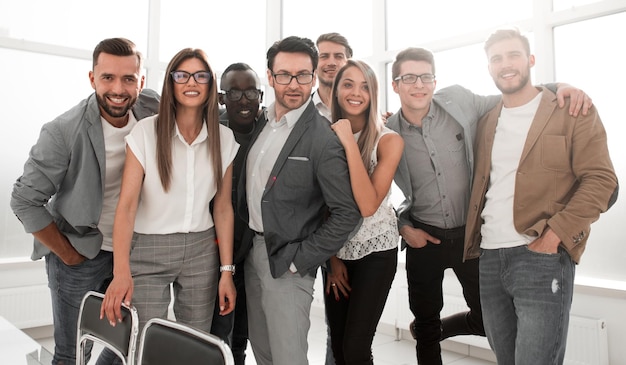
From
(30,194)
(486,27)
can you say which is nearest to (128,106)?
(30,194)

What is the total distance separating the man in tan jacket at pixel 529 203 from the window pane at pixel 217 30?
3.37m

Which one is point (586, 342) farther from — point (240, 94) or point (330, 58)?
point (240, 94)

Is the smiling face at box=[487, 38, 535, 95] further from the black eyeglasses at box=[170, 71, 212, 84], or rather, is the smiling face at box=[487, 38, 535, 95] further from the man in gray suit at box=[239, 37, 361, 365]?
the black eyeglasses at box=[170, 71, 212, 84]

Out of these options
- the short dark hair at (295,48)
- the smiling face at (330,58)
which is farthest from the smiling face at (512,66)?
the smiling face at (330,58)

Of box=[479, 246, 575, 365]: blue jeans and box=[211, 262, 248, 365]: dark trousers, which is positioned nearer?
box=[479, 246, 575, 365]: blue jeans

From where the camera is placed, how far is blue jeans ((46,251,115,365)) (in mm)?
2076

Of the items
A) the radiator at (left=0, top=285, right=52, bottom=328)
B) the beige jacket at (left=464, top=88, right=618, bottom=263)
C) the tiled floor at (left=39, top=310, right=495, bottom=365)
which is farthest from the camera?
the radiator at (left=0, top=285, right=52, bottom=328)

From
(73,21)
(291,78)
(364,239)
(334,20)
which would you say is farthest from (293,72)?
(334,20)

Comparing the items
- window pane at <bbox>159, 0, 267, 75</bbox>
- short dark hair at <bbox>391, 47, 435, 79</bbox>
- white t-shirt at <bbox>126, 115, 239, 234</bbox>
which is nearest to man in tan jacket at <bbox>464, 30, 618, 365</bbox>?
short dark hair at <bbox>391, 47, 435, 79</bbox>

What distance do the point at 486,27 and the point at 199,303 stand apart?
325cm

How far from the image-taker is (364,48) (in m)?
4.94

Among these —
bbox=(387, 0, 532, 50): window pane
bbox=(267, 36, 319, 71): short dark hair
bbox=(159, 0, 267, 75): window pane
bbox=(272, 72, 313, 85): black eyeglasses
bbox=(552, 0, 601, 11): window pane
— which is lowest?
bbox=(272, 72, 313, 85): black eyeglasses

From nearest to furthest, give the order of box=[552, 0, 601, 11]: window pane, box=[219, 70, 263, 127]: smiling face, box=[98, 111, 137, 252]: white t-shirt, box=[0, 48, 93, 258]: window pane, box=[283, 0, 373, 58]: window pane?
box=[98, 111, 137, 252]: white t-shirt → box=[219, 70, 263, 127]: smiling face → box=[552, 0, 601, 11]: window pane → box=[0, 48, 93, 258]: window pane → box=[283, 0, 373, 58]: window pane

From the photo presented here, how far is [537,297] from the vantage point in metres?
1.79
